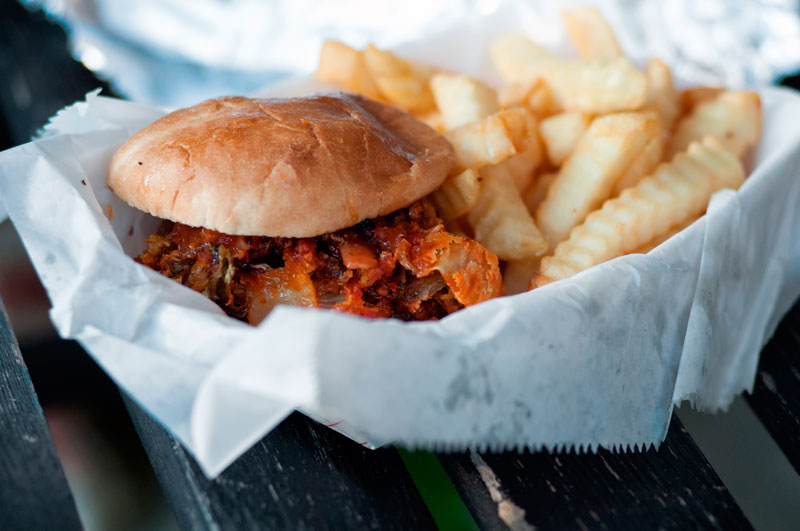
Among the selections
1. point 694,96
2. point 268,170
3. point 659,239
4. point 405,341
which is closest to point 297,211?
point 268,170

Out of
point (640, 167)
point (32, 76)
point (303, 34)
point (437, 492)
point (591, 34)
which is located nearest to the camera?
point (437, 492)

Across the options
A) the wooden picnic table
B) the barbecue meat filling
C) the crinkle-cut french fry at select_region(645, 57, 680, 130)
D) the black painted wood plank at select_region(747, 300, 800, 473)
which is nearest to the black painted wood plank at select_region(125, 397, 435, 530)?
the wooden picnic table

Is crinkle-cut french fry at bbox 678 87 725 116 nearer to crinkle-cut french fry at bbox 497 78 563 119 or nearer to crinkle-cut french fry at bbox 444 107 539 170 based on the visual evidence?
crinkle-cut french fry at bbox 497 78 563 119

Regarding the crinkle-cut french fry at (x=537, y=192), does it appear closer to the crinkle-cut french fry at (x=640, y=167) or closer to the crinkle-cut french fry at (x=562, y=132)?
the crinkle-cut french fry at (x=562, y=132)

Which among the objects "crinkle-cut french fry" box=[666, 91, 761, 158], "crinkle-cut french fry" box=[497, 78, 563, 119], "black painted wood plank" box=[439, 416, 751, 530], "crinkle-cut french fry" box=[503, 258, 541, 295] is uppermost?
"crinkle-cut french fry" box=[497, 78, 563, 119]

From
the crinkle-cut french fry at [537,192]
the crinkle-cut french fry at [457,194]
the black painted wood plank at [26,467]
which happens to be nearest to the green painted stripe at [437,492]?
the crinkle-cut french fry at [457,194]

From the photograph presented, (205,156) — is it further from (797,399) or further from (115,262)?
(797,399)

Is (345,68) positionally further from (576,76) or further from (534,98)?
(576,76)
